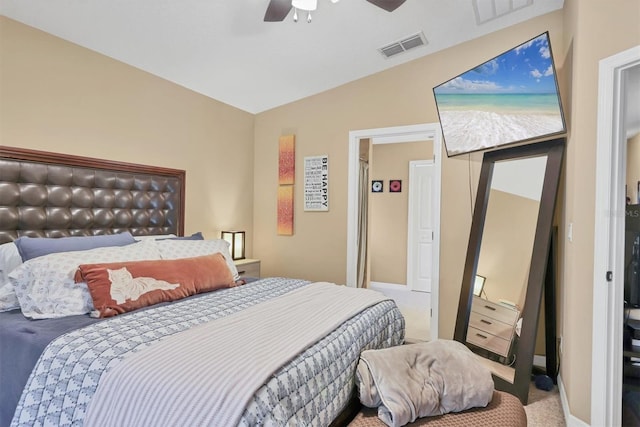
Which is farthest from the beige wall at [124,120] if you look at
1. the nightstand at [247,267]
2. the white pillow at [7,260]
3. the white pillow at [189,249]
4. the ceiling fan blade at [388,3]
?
the ceiling fan blade at [388,3]

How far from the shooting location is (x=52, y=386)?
54.8 inches

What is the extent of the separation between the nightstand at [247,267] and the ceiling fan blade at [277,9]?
2346mm

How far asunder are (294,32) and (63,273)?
2312mm

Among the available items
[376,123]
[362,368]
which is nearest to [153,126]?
[376,123]

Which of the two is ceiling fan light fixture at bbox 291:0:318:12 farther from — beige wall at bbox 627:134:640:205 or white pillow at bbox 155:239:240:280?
beige wall at bbox 627:134:640:205

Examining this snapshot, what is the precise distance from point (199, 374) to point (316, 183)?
300 cm

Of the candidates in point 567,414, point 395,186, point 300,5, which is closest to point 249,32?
point 300,5

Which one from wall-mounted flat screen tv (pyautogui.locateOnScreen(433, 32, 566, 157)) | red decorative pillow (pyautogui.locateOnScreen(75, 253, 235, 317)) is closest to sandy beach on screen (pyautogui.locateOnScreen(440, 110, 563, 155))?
wall-mounted flat screen tv (pyautogui.locateOnScreen(433, 32, 566, 157))

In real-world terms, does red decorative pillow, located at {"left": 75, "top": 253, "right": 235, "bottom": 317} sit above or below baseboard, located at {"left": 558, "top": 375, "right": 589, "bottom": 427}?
above

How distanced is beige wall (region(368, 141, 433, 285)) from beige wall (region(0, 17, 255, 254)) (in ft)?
8.16

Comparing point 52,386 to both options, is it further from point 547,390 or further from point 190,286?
point 547,390

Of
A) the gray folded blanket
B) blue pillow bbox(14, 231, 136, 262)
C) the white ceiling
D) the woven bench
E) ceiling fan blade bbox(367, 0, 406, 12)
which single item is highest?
the white ceiling

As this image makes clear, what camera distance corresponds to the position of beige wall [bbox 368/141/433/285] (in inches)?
229

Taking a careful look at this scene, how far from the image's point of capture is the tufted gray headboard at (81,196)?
90.9 inches
